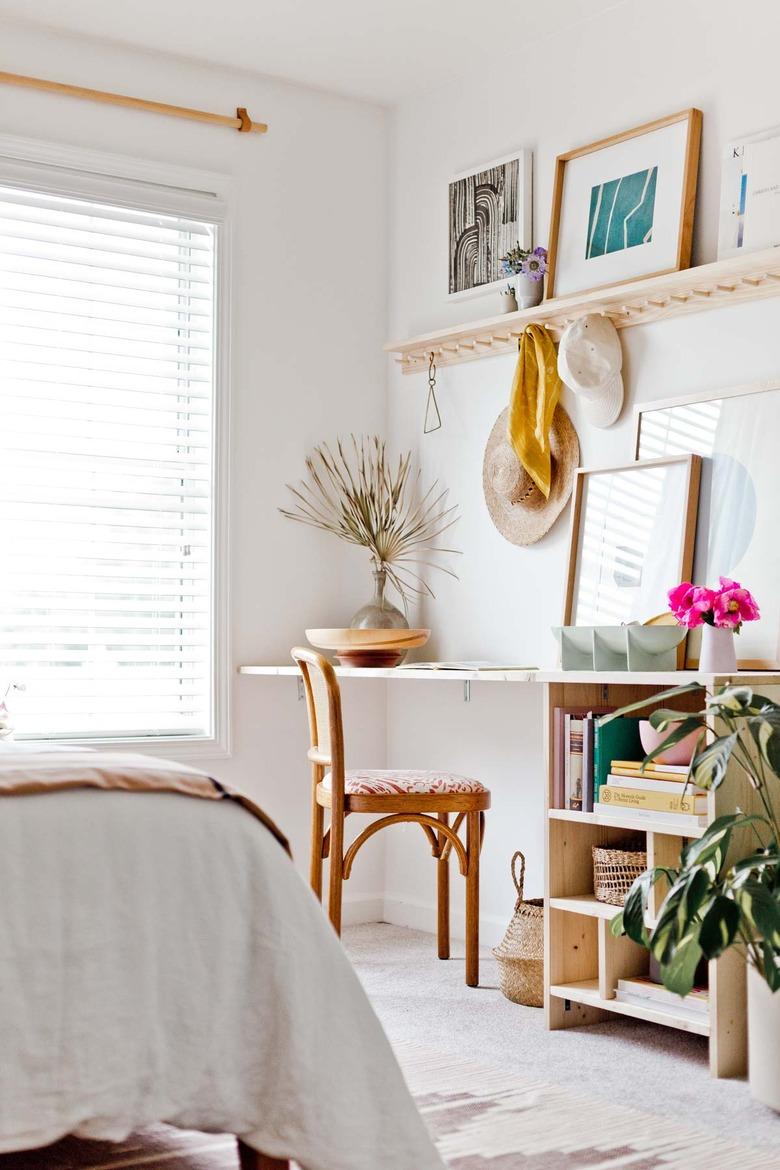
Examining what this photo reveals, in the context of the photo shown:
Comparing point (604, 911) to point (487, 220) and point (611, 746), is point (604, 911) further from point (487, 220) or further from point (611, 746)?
point (487, 220)

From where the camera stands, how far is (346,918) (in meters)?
4.20

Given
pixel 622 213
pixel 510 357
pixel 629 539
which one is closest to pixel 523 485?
pixel 510 357

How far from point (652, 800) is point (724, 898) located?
0.49 metres

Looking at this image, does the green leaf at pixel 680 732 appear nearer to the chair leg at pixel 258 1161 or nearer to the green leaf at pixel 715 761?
the green leaf at pixel 715 761

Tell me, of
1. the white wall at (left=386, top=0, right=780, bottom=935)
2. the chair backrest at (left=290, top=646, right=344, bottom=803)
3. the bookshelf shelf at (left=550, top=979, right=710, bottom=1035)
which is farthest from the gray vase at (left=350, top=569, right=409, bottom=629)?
the bookshelf shelf at (left=550, top=979, right=710, bottom=1035)

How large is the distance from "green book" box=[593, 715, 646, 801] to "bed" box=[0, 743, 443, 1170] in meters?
1.19

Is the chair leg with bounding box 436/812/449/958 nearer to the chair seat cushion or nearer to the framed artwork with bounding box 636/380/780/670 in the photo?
the chair seat cushion

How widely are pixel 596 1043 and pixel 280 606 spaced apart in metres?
1.78

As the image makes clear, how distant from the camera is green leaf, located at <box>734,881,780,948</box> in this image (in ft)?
7.45

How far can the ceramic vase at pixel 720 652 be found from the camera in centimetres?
275

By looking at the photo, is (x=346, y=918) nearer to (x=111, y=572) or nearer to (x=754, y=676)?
(x=111, y=572)

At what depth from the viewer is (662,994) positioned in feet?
9.21

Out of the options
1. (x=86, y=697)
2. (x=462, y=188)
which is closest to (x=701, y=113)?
(x=462, y=188)

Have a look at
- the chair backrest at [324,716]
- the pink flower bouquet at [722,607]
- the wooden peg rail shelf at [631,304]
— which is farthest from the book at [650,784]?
the wooden peg rail shelf at [631,304]
